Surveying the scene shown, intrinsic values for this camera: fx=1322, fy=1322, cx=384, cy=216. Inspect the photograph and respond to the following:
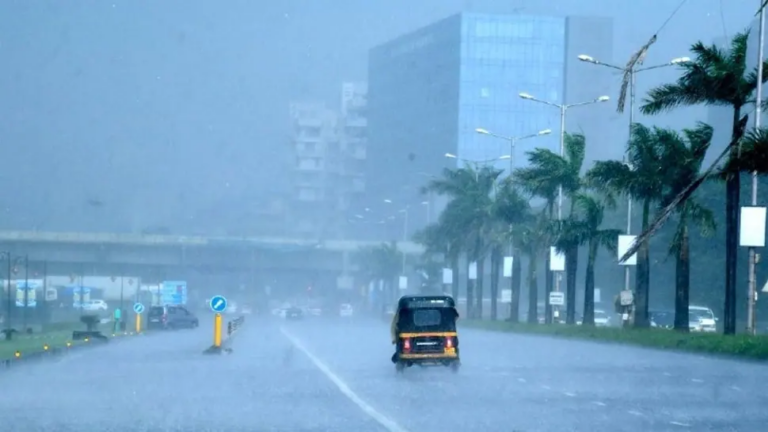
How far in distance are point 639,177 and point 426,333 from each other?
68.0 feet

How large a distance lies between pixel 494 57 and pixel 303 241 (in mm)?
48520

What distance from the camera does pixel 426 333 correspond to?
104 feet

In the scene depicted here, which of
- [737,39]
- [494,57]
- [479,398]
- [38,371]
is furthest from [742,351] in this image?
[494,57]

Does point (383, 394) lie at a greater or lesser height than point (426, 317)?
lesser

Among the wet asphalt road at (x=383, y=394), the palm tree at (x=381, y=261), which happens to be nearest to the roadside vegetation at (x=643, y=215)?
the wet asphalt road at (x=383, y=394)

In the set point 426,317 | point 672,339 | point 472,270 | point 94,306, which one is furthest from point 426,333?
point 94,306

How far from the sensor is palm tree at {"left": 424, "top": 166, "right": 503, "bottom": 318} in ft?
277

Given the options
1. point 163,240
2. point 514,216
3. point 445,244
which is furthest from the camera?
point 163,240

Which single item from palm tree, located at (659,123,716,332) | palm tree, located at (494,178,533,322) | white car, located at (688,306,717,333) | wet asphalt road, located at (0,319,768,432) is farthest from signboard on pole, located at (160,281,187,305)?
wet asphalt road, located at (0,319,768,432)

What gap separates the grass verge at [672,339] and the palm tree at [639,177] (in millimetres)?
2431

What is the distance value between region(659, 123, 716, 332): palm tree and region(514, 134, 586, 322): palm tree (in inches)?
511

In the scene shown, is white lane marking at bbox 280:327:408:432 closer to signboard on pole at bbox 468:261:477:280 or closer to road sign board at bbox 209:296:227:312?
road sign board at bbox 209:296:227:312

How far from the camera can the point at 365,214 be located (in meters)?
187

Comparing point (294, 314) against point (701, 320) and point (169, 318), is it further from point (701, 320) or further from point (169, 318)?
point (701, 320)
